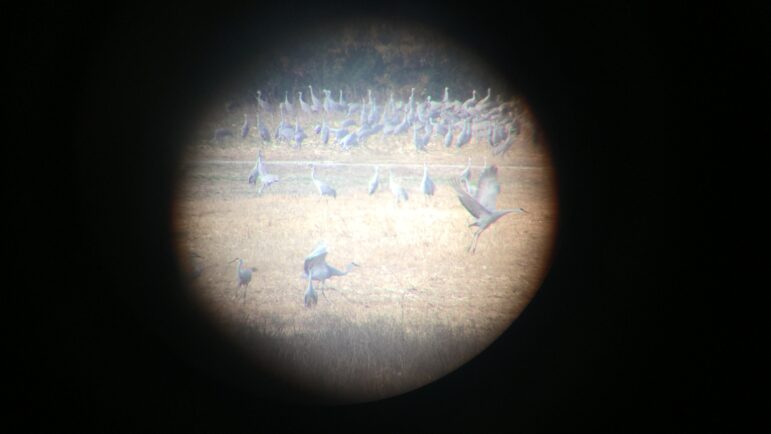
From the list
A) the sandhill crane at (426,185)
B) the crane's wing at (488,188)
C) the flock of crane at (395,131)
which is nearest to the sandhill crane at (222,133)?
the flock of crane at (395,131)

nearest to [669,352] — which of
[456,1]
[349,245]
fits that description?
[349,245]

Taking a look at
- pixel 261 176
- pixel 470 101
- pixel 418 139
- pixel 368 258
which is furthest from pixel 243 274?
pixel 470 101

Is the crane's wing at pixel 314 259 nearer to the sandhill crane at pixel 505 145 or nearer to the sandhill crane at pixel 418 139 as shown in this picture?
the sandhill crane at pixel 418 139

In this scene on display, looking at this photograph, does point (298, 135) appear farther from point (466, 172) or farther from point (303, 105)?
point (466, 172)

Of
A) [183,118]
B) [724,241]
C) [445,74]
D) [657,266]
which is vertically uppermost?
[445,74]

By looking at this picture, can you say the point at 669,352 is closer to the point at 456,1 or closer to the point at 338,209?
the point at 338,209

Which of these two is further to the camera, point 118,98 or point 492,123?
point 492,123

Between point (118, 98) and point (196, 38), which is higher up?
point (196, 38)
